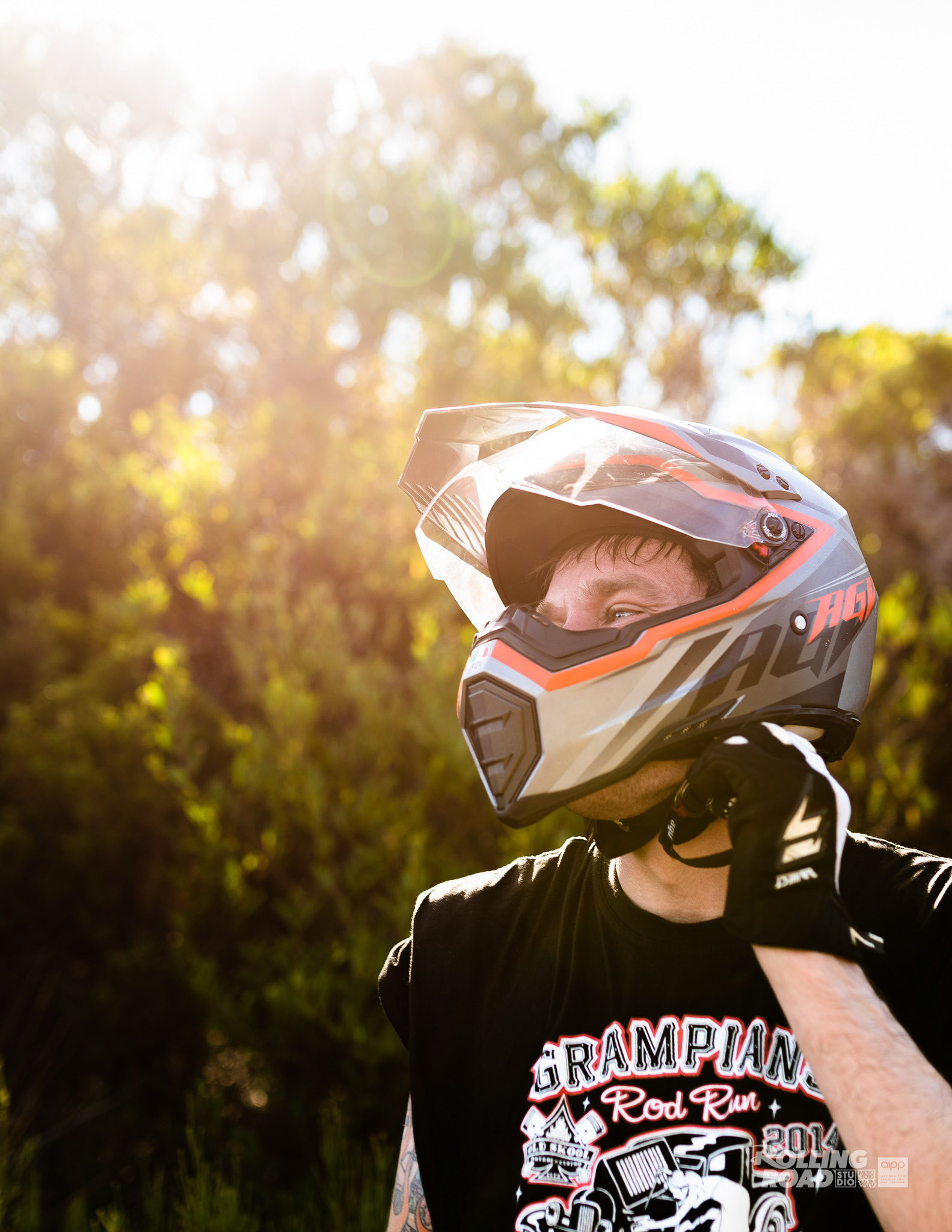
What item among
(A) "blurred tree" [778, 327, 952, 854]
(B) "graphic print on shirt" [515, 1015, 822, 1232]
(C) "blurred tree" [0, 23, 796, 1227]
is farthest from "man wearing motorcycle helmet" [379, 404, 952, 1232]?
(A) "blurred tree" [778, 327, 952, 854]

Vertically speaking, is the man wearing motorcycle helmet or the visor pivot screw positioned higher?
the visor pivot screw

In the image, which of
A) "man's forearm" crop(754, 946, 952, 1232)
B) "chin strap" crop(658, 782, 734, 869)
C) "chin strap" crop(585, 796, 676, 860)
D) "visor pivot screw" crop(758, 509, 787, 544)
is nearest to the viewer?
"man's forearm" crop(754, 946, 952, 1232)

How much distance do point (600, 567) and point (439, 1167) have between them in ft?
4.23

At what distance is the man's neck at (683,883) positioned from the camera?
1.61 metres

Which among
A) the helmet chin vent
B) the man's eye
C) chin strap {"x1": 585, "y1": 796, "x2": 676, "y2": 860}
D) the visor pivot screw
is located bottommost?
chin strap {"x1": 585, "y1": 796, "x2": 676, "y2": 860}

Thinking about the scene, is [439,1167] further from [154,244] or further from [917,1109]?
[154,244]

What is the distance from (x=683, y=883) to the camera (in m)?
1.63

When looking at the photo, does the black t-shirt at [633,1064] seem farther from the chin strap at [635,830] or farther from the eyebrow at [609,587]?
the eyebrow at [609,587]

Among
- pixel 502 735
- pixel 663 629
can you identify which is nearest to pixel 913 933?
pixel 663 629

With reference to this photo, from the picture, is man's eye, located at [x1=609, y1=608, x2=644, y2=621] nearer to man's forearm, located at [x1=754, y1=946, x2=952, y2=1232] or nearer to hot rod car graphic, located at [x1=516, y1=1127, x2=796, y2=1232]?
man's forearm, located at [x1=754, y1=946, x2=952, y2=1232]

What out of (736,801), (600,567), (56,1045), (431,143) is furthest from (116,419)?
(736,801)

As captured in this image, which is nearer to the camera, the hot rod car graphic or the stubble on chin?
the hot rod car graphic

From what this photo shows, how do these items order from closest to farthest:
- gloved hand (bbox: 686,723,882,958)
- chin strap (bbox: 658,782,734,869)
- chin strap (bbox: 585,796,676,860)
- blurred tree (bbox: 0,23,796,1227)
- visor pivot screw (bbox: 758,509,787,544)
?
gloved hand (bbox: 686,723,882,958)
chin strap (bbox: 658,782,734,869)
chin strap (bbox: 585,796,676,860)
visor pivot screw (bbox: 758,509,787,544)
blurred tree (bbox: 0,23,796,1227)

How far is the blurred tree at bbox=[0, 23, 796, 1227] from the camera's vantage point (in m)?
3.49
